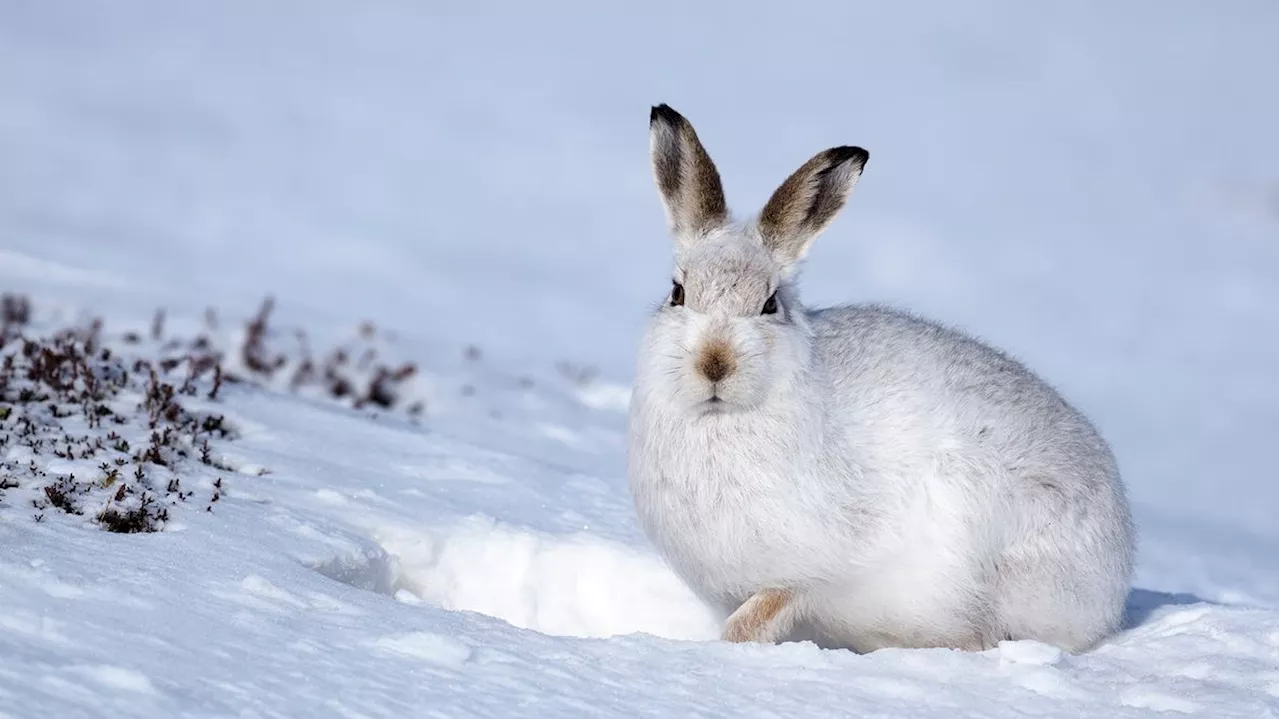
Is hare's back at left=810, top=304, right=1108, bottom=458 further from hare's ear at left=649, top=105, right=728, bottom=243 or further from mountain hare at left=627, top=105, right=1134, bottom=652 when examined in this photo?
hare's ear at left=649, top=105, right=728, bottom=243

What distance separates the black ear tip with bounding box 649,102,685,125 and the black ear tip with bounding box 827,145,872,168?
58cm

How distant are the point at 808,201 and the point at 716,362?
2.95 ft

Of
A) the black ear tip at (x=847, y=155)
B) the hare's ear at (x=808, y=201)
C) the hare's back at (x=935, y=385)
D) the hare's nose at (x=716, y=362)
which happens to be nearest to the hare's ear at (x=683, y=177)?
the hare's ear at (x=808, y=201)

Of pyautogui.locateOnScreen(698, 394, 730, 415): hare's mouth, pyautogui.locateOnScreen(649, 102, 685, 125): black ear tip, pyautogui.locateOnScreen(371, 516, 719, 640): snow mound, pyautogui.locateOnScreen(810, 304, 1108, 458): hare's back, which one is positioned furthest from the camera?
pyautogui.locateOnScreen(371, 516, 719, 640): snow mound

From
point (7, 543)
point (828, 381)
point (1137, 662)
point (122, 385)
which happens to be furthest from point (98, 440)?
point (1137, 662)

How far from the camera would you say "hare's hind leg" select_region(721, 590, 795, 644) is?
4.88 meters

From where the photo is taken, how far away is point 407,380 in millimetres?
10117

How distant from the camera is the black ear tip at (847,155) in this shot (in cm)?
513

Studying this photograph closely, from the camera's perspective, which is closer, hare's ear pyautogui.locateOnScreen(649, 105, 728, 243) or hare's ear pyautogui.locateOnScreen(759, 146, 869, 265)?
hare's ear pyautogui.locateOnScreen(759, 146, 869, 265)

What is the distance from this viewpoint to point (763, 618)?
16.1 ft

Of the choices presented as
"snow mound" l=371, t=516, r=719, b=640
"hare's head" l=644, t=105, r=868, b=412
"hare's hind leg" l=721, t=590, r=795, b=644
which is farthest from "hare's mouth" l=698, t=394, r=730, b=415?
"snow mound" l=371, t=516, r=719, b=640

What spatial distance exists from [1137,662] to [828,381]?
1453mm

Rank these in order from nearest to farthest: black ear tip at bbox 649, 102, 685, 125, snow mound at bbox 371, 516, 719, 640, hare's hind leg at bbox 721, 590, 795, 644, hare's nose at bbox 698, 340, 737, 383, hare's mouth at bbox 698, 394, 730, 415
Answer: hare's nose at bbox 698, 340, 737, 383 → hare's mouth at bbox 698, 394, 730, 415 → hare's hind leg at bbox 721, 590, 795, 644 → black ear tip at bbox 649, 102, 685, 125 → snow mound at bbox 371, 516, 719, 640

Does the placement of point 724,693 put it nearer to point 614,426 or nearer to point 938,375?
point 938,375
